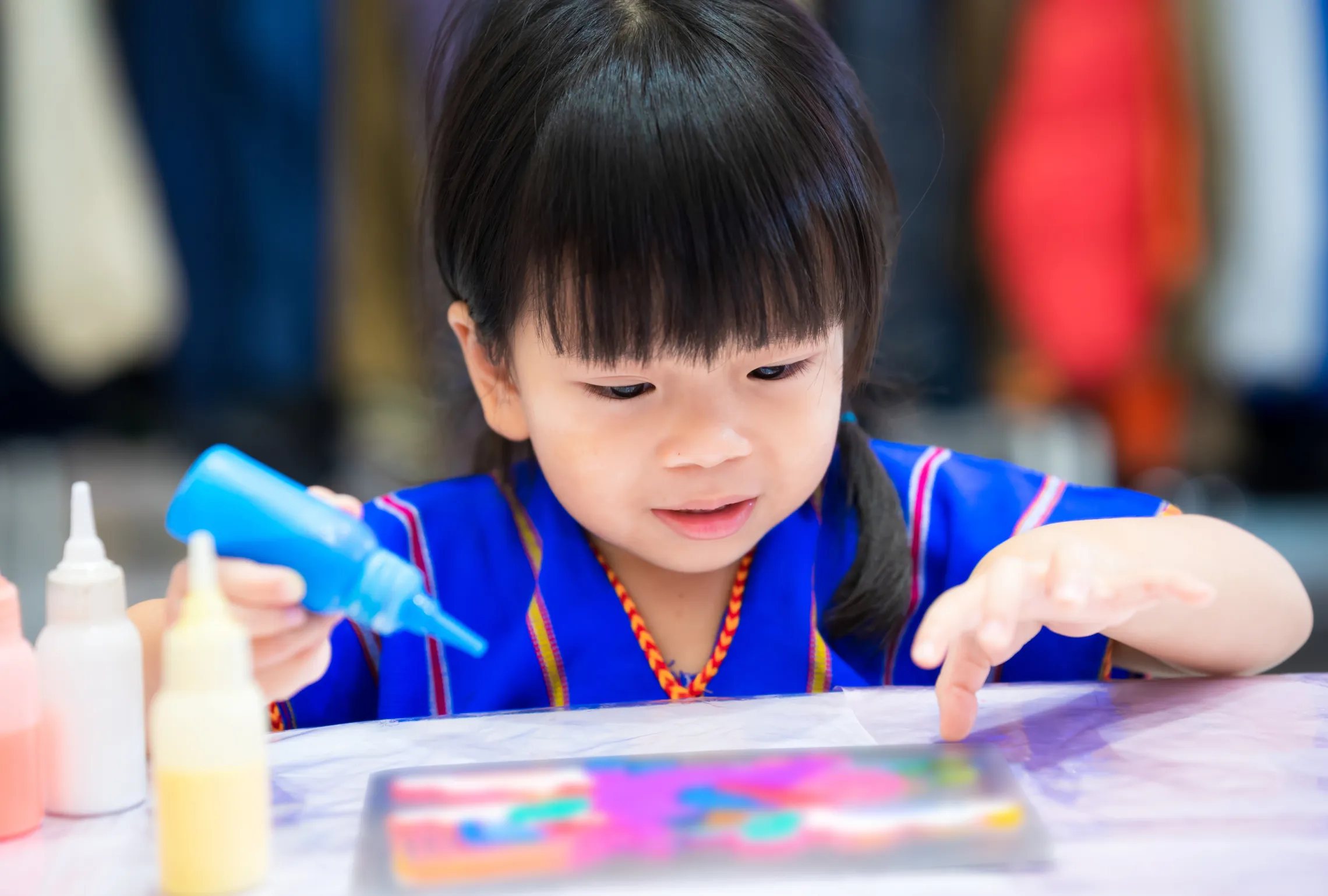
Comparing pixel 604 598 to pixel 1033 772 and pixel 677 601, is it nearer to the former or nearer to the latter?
pixel 677 601

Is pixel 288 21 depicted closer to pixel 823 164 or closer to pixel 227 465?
pixel 823 164

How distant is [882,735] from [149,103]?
120 centimetres

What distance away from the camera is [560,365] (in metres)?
0.66

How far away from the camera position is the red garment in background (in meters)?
1.48

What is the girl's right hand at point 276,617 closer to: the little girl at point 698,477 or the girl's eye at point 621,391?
the little girl at point 698,477

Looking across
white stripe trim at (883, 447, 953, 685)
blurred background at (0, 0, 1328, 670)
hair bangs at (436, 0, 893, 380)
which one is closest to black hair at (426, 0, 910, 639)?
hair bangs at (436, 0, 893, 380)

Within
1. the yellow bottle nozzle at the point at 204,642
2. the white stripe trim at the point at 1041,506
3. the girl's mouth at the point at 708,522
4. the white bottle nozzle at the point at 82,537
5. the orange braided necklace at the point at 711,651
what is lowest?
the orange braided necklace at the point at 711,651

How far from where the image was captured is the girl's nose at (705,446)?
0.63m

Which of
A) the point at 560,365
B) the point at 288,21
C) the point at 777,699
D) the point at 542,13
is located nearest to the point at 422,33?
the point at 288,21

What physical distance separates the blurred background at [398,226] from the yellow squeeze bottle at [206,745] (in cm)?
100

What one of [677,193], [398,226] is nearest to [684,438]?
[677,193]

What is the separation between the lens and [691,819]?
48cm

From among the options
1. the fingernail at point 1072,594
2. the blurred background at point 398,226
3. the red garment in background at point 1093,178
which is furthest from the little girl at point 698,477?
the red garment in background at point 1093,178

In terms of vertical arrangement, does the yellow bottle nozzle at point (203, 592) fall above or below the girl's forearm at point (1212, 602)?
above
